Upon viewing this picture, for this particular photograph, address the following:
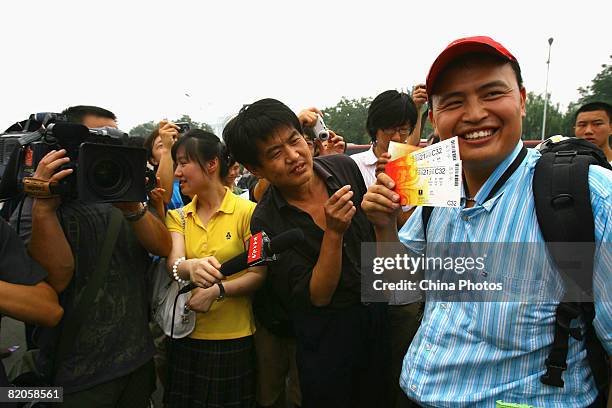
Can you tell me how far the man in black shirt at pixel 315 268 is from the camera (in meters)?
1.74

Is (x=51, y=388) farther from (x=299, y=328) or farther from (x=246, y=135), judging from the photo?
(x=246, y=135)

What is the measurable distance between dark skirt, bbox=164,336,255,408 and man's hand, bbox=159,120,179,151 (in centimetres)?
147

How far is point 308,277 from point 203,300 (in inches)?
23.7

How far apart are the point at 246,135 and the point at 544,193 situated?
49.3 inches

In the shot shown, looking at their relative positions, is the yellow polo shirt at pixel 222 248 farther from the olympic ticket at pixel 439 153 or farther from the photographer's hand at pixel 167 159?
the olympic ticket at pixel 439 153

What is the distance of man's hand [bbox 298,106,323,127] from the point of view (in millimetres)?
2426

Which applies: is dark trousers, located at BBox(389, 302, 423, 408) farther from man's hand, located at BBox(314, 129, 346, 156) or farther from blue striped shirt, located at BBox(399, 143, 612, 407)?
man's hand, located at BBox(314, 129, 346, 156)

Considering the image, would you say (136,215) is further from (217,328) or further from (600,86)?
(600,86)

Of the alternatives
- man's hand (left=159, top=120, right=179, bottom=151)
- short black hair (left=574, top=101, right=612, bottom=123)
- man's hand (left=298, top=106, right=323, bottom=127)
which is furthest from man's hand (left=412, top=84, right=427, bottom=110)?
short black hair (left=574, top=101, right=612, bottom=123)

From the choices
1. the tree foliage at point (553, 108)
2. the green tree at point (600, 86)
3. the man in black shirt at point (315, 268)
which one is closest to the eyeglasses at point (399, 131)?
the man in black shirt at point (315, 268)

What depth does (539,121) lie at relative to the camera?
3684 centimetres

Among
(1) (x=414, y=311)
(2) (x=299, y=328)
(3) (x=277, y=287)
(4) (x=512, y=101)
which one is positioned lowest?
(1) (x=414, y=311)

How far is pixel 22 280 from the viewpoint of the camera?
1.55 m

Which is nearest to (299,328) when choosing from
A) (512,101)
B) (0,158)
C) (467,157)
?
(467,157)
